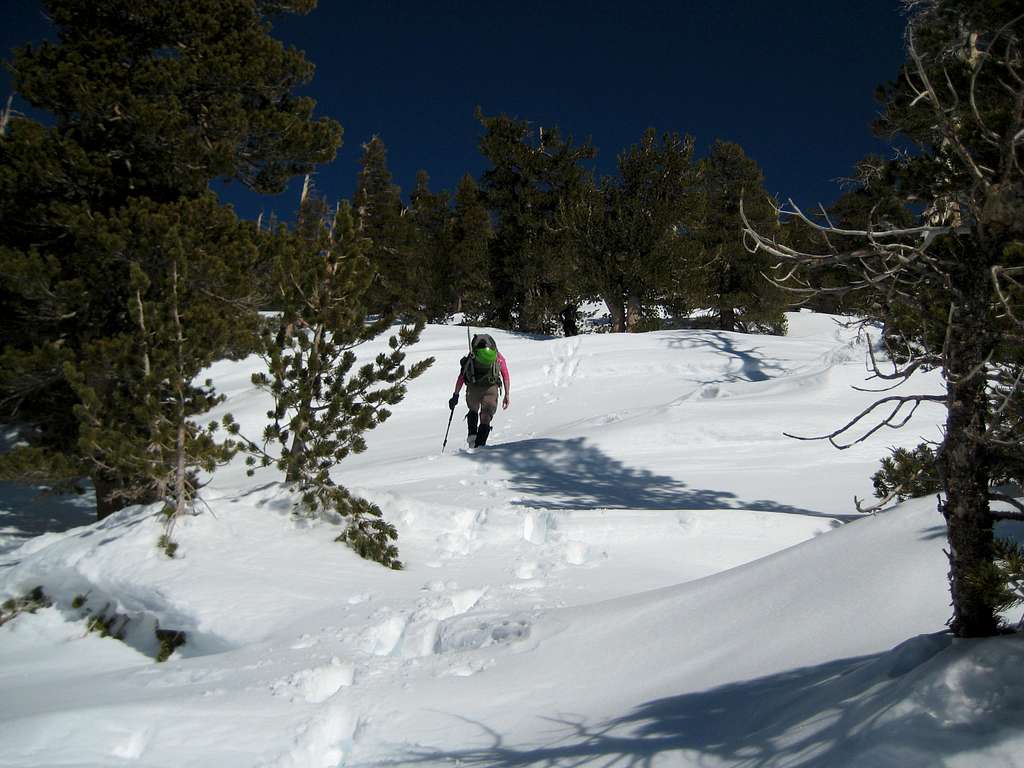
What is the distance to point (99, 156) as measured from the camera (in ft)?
25.6

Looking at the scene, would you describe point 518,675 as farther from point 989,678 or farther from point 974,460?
point 974,460

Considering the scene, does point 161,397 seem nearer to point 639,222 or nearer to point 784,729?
point 784,729

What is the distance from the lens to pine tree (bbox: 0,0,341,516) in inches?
289

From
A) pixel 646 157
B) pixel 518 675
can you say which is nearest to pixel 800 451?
pixel 518 675

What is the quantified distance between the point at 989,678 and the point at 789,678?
0.87 metres

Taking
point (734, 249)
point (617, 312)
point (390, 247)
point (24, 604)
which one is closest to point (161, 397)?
point (24, 604)

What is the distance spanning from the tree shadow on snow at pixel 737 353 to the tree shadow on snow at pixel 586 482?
7897 mm

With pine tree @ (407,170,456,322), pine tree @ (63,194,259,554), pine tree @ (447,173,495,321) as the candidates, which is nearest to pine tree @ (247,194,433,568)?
pine tree @ (63,194,259,554)

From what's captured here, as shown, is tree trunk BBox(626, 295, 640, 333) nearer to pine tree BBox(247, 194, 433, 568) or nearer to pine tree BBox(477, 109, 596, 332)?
pine tree BBox(477, 109, 596, 332)

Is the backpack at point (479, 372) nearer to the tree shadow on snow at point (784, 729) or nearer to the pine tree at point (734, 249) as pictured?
the tree shadow on snow at point (784, 729)

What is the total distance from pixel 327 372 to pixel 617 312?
1617cm

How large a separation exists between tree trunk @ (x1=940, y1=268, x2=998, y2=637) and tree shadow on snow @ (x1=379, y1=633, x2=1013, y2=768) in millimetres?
184

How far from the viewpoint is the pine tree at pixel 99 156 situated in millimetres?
7328

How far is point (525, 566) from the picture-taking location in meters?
5.43
